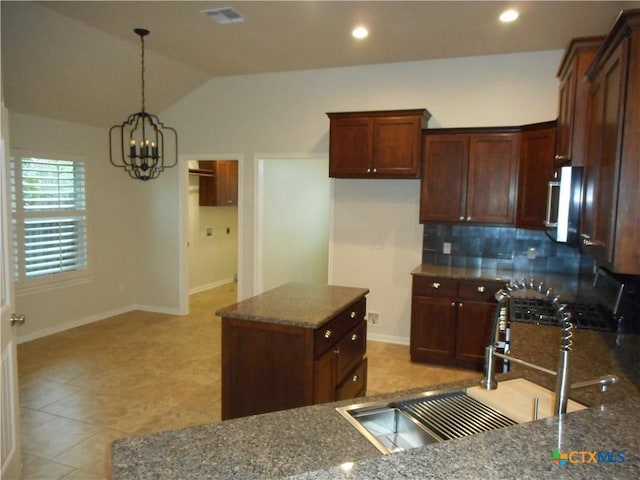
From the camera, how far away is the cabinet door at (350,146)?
14.9ft

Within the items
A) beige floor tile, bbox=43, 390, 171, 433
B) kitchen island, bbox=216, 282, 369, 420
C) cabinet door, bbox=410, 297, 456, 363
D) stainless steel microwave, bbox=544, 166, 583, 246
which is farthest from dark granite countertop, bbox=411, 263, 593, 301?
beige floor tile, bbox=43, 390, 171, 433

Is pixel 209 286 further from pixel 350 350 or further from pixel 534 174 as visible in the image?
pixel 534 174

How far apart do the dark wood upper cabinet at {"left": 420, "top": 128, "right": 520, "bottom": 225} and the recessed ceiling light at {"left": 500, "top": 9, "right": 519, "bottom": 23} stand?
97cm

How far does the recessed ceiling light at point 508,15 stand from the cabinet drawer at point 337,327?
97.3 inches

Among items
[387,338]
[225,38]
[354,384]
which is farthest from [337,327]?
[225,38]

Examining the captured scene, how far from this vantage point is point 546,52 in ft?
14.2

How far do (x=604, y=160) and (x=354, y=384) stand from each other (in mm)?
2162

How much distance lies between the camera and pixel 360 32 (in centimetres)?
391

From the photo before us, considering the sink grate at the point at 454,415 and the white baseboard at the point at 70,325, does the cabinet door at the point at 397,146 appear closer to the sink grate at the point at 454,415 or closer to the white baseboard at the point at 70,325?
the sink grate at the point at 454,415

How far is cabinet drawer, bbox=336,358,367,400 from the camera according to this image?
9.48 ft

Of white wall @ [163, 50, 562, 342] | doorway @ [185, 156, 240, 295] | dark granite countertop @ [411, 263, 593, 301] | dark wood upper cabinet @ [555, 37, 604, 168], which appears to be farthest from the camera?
doorway @ [185, 156, 240, 295]

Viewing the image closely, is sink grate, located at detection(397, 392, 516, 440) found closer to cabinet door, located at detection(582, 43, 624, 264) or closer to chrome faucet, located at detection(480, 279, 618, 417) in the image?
chrome faucet, located at detection(480, 279, 618, 417)

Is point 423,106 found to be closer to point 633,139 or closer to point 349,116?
point 349,116

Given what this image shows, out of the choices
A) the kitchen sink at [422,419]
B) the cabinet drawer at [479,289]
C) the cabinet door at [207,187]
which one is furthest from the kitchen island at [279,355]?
the cabinet door at [207,187]
